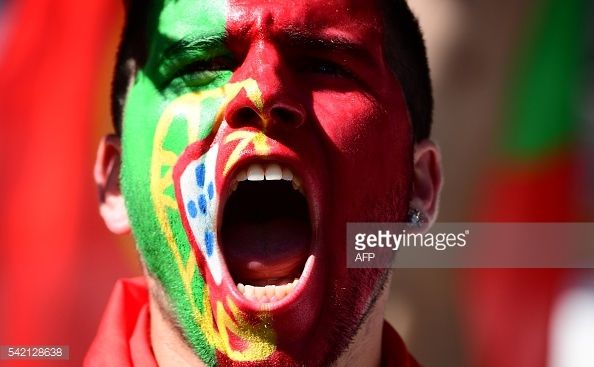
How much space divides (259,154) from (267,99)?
0.11m

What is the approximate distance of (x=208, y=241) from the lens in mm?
1777

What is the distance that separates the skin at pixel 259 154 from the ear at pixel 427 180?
0.32ft

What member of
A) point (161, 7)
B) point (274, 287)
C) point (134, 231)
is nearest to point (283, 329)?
point (274, 287)

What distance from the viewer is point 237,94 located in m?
1.73

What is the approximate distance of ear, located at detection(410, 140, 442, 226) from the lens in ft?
6.82

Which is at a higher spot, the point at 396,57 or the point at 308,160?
Answer: the point at 396,57

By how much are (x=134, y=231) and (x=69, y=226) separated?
0.61 meters

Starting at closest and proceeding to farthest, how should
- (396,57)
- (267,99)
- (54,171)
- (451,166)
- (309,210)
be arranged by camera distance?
→ (267,99)
(309,210)
(396,57)
(54,171)
(451,166)

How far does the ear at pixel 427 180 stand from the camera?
208cm

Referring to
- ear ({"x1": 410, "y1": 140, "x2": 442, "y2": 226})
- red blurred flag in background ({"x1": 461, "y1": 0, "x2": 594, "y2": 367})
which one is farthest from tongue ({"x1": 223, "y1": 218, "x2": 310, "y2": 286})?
red blurred flag in background ({"x1": 461, "y1": 0, "x2": 594, "y2": 367})

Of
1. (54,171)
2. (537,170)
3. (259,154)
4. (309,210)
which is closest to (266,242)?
(309,210)

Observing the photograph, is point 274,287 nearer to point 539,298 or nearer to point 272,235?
point 272,235

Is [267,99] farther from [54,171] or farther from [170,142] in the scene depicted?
[54,171]
